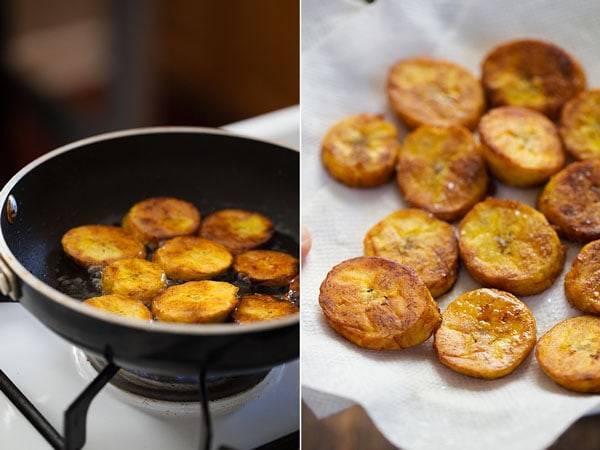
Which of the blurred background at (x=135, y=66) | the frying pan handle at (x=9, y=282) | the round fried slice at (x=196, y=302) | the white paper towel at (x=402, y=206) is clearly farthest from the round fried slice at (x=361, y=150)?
the blurred background at (x=135, y=66)

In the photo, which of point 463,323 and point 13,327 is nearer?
point 463,323

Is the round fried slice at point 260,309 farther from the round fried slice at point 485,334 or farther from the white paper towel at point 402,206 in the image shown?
the round fried slice at point 485,334

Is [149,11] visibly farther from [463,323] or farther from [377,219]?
[463,323]

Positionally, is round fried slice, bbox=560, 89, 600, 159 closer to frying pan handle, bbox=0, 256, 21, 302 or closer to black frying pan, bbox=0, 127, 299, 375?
black frying pan, bbox=0, 127, 299, 375

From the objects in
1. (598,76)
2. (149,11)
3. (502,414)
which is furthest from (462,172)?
(149,11)

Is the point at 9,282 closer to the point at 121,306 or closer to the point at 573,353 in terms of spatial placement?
the point at 121,306

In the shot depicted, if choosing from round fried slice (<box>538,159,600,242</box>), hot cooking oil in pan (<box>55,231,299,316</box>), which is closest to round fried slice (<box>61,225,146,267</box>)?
hot cooking oil in pan (<box>55,231,299,316</box>)
